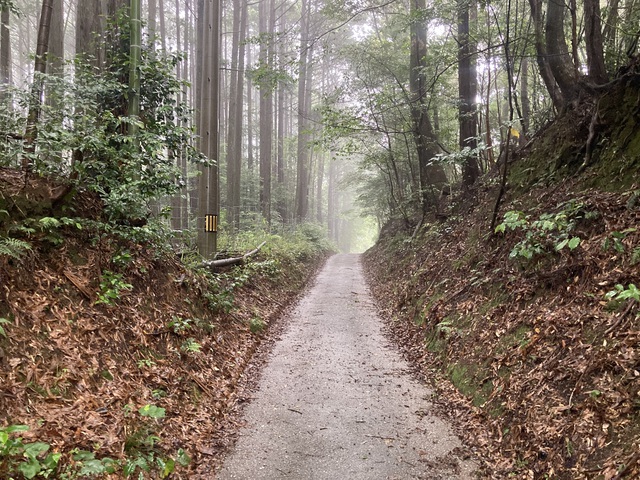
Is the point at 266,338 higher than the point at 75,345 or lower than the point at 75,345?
lower

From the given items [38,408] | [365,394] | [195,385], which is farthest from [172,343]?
[365,394]

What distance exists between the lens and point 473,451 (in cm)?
398

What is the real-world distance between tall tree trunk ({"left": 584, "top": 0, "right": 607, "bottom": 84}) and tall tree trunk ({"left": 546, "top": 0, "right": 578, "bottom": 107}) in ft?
3.76

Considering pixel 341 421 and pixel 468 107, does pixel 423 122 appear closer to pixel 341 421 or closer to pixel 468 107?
pixel 468 107

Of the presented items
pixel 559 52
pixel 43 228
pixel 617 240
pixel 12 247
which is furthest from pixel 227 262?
pixel 559 52

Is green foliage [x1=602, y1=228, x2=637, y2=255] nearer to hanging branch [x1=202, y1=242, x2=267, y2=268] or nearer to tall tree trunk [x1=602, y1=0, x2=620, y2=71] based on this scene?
tall tree trunk [x1=602, y1=0, x2=620, y2=71]

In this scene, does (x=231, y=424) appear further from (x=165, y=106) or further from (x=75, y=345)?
(x=165, y=106)

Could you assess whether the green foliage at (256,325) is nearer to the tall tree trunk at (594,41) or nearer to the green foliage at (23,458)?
the green foliage at (23,458)

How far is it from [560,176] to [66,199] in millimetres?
8087

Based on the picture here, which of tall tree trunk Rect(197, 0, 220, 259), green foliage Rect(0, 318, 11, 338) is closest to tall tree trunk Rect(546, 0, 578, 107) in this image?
tall tree trunk Rect(197, 0, 220, 259)

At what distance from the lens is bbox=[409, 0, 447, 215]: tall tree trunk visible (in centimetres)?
1278

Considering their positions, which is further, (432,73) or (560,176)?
(432,73)

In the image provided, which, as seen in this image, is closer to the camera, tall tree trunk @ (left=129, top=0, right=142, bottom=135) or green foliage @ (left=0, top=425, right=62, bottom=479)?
green foliage @ (left=0, top=425, right=62, bottom=479)

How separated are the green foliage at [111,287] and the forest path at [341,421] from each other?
2.22 m
